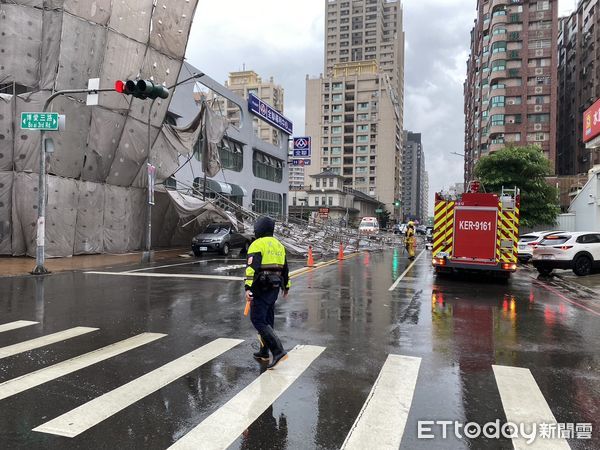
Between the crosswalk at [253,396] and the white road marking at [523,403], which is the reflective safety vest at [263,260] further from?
the white road marking at [523,403]

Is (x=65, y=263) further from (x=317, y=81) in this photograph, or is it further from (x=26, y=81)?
(x=317, y=81)

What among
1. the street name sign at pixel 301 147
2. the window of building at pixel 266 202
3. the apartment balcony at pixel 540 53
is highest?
the apartment balcony at pixel 540 53

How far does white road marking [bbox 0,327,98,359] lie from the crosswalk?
0.01m

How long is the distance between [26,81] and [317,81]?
340 feet

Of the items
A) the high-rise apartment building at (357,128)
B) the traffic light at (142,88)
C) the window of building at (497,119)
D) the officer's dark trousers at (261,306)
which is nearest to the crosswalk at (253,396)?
the officer's dark trousers at (261,306)

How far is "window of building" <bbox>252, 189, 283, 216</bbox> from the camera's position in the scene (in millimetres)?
45719

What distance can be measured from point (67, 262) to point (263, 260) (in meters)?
14.6

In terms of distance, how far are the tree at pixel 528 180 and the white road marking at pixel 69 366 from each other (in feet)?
107

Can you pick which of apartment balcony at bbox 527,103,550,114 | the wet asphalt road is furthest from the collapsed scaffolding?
apartment balcony at bbox 527,103,550,114

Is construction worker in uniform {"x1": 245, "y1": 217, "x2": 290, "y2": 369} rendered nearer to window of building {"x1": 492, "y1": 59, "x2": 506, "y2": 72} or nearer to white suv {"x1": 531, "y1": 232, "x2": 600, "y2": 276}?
white suv {"x1": 531, "y1": 232, "x2": 600, "y2": 276}

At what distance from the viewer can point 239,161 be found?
41594 mm

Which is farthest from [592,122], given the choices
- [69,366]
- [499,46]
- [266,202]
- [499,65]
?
[499,46]

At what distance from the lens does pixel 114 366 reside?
5238mm

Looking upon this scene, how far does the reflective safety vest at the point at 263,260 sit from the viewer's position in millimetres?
5312
